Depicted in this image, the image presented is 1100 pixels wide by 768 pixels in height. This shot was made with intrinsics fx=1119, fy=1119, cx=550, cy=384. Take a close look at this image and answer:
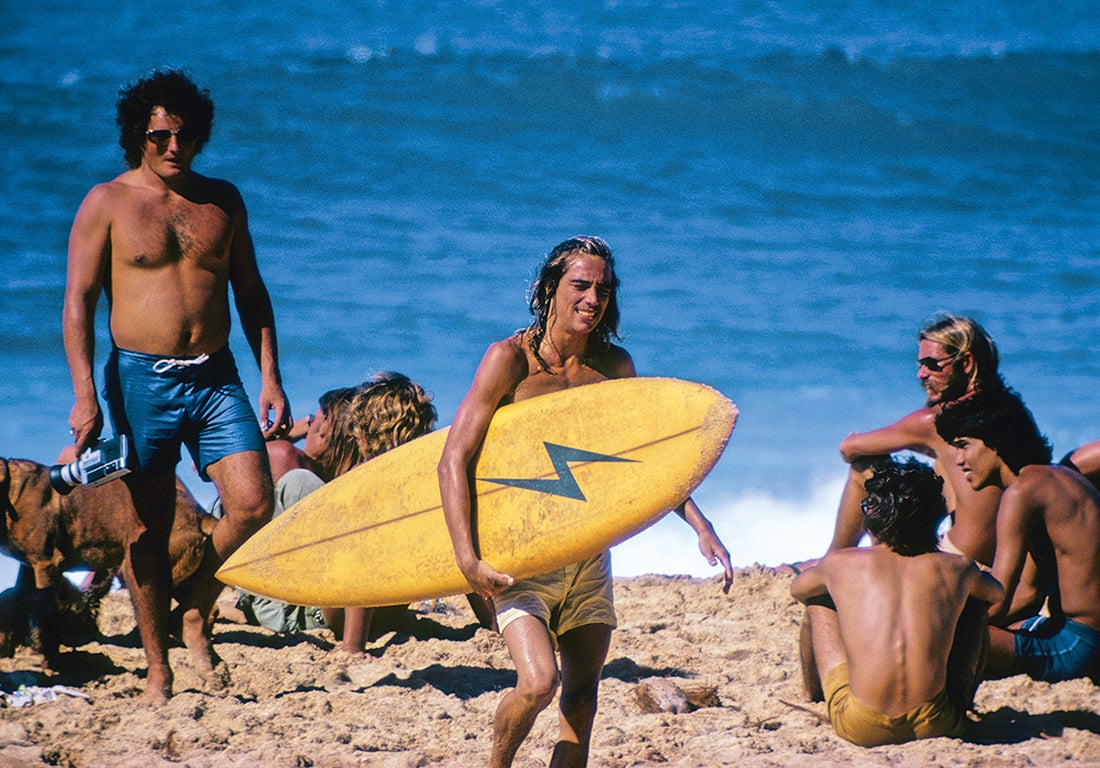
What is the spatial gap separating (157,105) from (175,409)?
106 cm

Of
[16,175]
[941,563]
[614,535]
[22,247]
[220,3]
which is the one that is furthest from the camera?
[220,3]

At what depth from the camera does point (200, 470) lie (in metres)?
3.99

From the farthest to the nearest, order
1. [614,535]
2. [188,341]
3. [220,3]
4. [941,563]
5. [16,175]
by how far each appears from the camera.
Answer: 1. [220,3]
2. [16,175]
3. [188,341]
4. [941,563]
5. [614,535]

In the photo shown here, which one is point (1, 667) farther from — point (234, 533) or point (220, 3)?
point (220, 3)

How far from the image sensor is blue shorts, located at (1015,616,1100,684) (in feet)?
13.2

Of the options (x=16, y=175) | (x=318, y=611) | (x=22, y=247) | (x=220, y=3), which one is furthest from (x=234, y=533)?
(x=220, y=3)

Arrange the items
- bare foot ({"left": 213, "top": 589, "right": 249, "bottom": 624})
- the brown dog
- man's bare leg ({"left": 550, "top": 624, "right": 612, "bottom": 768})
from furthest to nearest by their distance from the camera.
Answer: bare foot ({"left": 213, "top": 589, "right": 249, "bottom": 624}), the brown dog, man's bare leg ({"left": 550, "top": 624, "right": 612, "bottom": 768})

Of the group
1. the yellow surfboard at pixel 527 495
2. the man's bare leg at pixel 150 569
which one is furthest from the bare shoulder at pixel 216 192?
the yellow surfboard at pixel 527 495

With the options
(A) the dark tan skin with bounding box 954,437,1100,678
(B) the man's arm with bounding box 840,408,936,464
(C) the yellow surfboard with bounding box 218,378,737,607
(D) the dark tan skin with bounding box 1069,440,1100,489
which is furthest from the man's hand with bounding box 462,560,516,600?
(D) the dark tan skin with bounding box 1069,440,1100,489

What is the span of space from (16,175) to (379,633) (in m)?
12.0

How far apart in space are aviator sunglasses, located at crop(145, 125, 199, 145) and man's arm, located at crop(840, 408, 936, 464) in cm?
305

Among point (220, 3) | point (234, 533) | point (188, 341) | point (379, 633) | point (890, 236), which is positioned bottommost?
point (379, 633)

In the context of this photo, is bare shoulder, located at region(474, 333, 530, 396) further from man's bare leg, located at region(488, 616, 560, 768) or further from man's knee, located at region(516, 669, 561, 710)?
man's knee, located at region(516, 669, 561, 710)

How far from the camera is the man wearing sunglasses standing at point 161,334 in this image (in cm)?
A: 384
